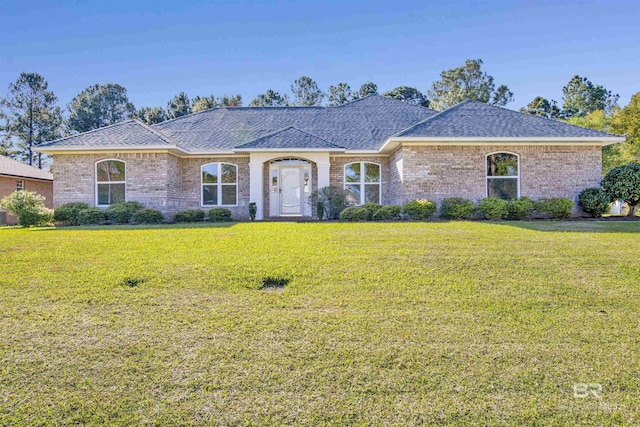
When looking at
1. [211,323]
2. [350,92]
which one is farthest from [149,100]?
[211,323]

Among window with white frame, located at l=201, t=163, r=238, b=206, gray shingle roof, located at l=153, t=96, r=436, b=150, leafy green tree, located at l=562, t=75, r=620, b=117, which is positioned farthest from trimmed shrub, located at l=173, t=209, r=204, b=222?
leafy green tree, located at l=562, t=75, r=620, b=117

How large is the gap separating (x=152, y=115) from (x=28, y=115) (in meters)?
12.6

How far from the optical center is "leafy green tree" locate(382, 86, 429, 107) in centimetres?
4625

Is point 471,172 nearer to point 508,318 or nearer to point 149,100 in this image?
point 508,318

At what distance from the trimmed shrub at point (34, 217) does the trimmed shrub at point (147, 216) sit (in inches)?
123

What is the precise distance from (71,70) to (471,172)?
93.2 feet

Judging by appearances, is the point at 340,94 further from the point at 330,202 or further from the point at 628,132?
the point at 330,202

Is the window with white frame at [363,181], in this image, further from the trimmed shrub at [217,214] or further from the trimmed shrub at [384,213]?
the trimmed shrub at [217,214]

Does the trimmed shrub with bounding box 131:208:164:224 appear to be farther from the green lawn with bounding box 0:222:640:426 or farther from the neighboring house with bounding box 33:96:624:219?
the green lawn with bounding box 0:222:640:426

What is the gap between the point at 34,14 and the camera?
16.7 meters

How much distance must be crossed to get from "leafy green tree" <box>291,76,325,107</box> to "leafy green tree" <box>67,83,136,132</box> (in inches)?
781

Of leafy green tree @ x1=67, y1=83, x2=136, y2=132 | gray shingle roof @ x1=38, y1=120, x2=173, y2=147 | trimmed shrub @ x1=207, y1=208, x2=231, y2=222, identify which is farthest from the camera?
leafy green tree @ x1=67, y1=83, x2=136, y2=132

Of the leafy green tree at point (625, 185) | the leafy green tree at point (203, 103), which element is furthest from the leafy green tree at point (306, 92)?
the leafy green tree at point (625, 185)

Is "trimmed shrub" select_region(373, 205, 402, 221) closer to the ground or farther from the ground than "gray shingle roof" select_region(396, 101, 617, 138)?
closer to the ground
